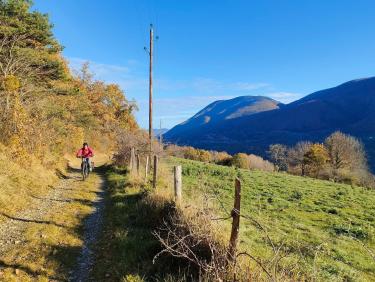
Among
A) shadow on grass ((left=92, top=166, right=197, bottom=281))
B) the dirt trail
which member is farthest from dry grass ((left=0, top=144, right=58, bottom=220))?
shadow on grass ((left=92, top=166, right=197, bottom=281))

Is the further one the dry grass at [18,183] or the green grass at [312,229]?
the dry grass at [18,183]

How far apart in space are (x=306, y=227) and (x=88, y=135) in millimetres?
40688

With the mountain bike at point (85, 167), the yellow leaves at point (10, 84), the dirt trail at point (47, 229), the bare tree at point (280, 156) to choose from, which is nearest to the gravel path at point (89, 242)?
the dirt trail at point (47, 229)

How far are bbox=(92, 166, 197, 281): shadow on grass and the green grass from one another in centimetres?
111

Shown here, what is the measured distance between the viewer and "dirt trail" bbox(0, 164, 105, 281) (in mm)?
6586

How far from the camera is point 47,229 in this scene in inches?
350

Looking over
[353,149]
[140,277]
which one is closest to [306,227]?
[140,277]

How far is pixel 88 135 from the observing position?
4891 cm

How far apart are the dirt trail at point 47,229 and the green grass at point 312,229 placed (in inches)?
109

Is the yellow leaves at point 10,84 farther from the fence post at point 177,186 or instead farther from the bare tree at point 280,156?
the bare tree at point 280,156

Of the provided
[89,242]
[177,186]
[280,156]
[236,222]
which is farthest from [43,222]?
[280,156]

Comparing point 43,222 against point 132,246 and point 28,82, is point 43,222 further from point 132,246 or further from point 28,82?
point 28,82

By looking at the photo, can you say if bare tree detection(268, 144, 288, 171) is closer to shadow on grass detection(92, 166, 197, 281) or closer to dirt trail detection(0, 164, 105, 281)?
dirt trail detection(0, 164, 105, 281)

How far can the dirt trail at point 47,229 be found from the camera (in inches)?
259
